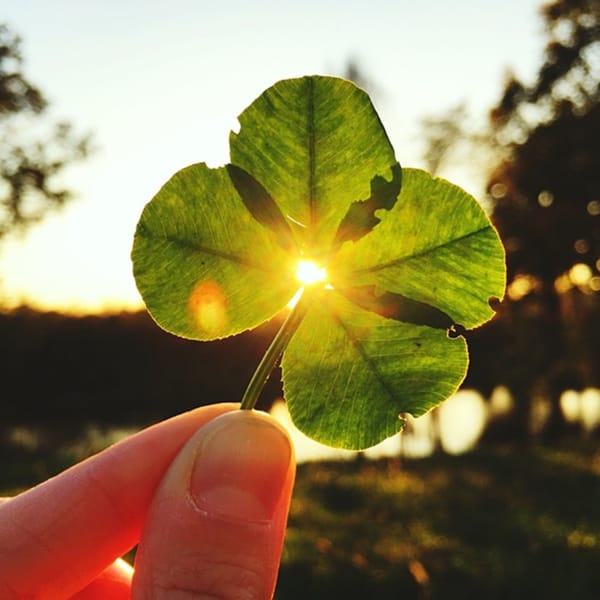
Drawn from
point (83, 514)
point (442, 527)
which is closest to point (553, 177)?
point (442, 527)

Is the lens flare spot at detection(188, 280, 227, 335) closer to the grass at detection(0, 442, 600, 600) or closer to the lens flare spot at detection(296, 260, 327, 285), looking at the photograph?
the lens flare spot at detection(296, 260, 327, 285)

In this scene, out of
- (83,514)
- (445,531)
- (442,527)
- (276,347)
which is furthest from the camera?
(442,527)

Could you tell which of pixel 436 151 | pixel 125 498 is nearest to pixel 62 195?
pixel 436 151

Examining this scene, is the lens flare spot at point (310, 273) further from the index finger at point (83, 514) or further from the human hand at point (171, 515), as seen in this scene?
the index finger at point (83, 514)

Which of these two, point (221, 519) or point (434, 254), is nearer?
point (434, 254)

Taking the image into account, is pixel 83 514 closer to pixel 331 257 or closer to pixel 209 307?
pixel 209 307

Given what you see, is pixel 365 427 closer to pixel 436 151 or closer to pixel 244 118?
pixel 244 118
